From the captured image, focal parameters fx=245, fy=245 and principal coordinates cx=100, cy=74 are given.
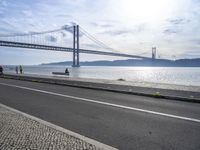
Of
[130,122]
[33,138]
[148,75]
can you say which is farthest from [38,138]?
[148,75]

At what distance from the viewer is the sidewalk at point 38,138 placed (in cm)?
472

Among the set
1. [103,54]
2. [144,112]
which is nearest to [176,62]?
[103,54]

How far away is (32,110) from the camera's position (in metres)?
8.83

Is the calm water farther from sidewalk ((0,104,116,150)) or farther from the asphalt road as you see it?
sidewalk ((0,104,116,150))

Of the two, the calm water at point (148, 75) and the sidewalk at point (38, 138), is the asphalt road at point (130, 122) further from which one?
the calm water at point (148, 75)

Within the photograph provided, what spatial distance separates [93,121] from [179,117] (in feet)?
8.79

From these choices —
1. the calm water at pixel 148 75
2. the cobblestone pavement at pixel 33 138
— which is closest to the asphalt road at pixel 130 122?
the cobblestone pavement at pixel 33 138

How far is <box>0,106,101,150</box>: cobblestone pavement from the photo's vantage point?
15.5 ft

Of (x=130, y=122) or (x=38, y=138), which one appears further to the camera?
(x=130, y=122)

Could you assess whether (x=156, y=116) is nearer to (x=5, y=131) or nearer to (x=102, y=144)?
(x=102, y=144)

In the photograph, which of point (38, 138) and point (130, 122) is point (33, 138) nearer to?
point (38, 138)

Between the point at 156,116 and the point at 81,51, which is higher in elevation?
the point at 81,51

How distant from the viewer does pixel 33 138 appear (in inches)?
205

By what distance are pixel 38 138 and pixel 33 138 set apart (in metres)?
0.11
